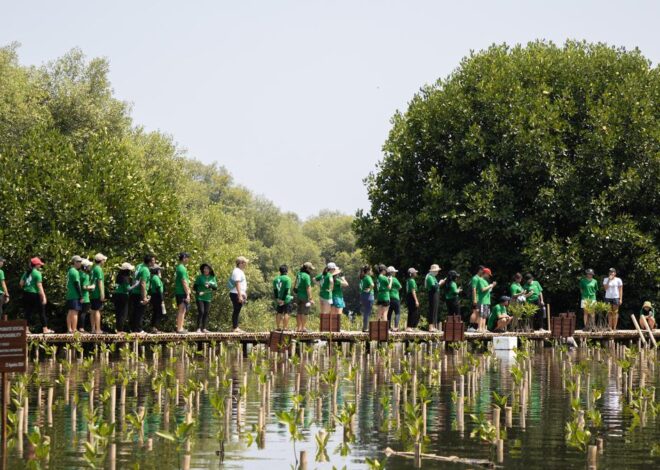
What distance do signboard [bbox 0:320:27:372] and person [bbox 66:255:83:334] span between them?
17.0m

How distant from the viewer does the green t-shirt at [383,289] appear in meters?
38.8

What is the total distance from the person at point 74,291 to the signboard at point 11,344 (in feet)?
55.9

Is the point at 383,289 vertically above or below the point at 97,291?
above

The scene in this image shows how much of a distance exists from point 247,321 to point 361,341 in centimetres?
→ 4066

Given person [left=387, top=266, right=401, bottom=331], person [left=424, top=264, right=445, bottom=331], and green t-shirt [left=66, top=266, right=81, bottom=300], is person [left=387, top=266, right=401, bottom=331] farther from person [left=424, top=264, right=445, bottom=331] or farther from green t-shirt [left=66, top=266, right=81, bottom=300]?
green t-shirt [left=66, top=266, right=81, bottom=300]

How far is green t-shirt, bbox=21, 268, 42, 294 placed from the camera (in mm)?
33375

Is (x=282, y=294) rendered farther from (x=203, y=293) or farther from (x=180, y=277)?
(x=180, y=277)

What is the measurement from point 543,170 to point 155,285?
22.1 meters

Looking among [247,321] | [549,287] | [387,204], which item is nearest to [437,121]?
[387,204]

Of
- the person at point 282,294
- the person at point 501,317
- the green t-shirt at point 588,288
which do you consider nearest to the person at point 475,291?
the person at point 501,317

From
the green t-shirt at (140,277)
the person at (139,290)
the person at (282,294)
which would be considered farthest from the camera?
the person at (282,294)

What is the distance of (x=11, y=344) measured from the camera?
16344 mm

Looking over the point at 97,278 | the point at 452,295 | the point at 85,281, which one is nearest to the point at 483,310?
the point at 452,295

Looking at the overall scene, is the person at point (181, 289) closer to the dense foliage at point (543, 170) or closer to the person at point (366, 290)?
the person at point (366, 290)
